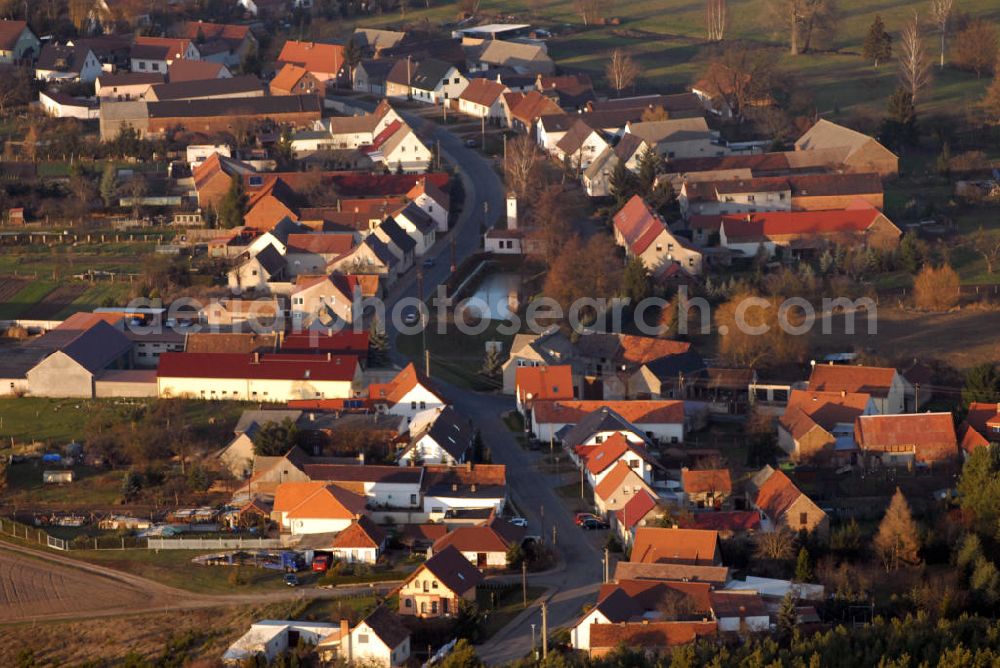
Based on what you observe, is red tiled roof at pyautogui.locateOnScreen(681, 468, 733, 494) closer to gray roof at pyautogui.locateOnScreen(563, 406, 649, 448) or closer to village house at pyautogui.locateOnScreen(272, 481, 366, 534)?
gray roof at pyautogui.locateOnScreen(563, 406, 649, 448)

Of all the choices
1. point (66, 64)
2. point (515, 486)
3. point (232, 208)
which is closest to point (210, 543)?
point (515, 486)

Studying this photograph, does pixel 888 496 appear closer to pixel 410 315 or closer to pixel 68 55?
pixel 410 315

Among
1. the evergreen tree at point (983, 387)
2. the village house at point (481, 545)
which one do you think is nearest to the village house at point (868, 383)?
the evergreen tree at point (983, 387)

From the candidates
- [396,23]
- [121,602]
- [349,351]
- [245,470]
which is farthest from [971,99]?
[121,602]

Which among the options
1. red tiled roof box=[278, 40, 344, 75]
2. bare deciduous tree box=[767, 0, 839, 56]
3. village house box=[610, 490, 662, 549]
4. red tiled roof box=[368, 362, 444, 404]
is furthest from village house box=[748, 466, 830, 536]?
bare deciduous tree box=[767, 0, 839, 56]

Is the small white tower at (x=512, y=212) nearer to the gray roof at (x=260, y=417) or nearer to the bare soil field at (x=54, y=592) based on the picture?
the gray roof at (x=260, y=417)
